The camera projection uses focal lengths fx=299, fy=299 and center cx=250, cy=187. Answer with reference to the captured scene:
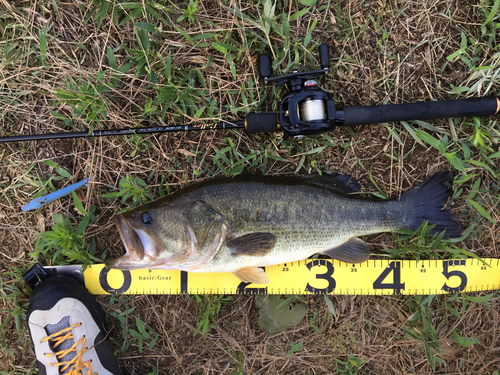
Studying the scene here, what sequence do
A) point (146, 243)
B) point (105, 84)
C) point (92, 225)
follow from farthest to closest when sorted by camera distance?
point (92, 225), point (105, 84), point (146, 243)

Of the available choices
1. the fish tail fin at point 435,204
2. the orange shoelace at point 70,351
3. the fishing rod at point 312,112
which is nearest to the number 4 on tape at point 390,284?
the fish tail fin at point 435,204

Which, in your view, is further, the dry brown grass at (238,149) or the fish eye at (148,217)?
the dry brown grass at (238,149)

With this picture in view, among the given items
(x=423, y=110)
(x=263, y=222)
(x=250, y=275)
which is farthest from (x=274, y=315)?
(x=423, y=110)

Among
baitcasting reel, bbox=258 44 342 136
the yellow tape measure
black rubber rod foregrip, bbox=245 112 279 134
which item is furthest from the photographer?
the yellow tape measure

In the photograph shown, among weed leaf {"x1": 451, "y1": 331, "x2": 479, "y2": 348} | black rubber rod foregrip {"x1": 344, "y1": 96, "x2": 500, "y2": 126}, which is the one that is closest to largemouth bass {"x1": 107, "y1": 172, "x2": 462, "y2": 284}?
black rubber rod foregrip {"x1": 344, "y1": 96, "x2": 500, "y2": 126}

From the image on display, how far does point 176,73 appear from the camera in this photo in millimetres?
A: 2924

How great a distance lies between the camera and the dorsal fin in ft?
9.35

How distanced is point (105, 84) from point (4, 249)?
198cm

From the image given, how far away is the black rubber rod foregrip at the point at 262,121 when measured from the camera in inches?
104

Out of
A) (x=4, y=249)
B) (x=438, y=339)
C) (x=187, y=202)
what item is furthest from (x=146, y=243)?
(x=438, y=339)

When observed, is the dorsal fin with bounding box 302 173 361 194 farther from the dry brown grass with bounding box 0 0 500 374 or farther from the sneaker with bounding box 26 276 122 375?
the sneaker with bounding box 26 276 122 375

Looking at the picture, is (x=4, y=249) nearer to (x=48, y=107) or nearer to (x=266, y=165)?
(x=48, y=107)

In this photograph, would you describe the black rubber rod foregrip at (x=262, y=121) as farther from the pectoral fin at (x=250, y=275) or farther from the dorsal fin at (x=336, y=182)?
the pectoral fin at (x=250, y=275)

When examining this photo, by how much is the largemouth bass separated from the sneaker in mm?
A: 876
